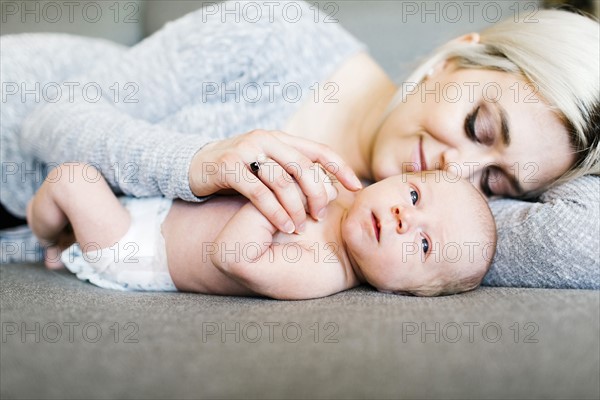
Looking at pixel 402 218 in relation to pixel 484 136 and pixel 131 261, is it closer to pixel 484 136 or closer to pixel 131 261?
pixel 484 136

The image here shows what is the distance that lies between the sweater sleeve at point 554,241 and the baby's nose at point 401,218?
0.66 feet

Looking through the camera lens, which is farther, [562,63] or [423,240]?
[562,63]

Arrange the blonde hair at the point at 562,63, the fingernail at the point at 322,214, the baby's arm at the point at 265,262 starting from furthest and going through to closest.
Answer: the blonde hair at the point at 562,63
the fingernail at the point at 322,214
the baby's arm at the point at 265,262

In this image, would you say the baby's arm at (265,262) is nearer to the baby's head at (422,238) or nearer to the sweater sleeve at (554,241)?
the baby's head at (422,238)

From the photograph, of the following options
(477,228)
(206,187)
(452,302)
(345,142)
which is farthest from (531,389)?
(345,142)

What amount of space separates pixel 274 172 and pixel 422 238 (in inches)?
10.4

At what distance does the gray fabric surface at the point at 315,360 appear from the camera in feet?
1.89

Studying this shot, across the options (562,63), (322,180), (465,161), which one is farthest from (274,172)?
(562,63)

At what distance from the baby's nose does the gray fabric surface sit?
0.76 feet

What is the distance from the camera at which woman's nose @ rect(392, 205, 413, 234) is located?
88 cm

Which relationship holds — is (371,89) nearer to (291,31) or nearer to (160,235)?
(291,31)

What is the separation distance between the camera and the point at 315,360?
1.93 feet

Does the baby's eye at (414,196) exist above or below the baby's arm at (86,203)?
above

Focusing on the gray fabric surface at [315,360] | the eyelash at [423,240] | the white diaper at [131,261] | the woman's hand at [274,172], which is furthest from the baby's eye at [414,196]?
the white diaper at [131,261]
